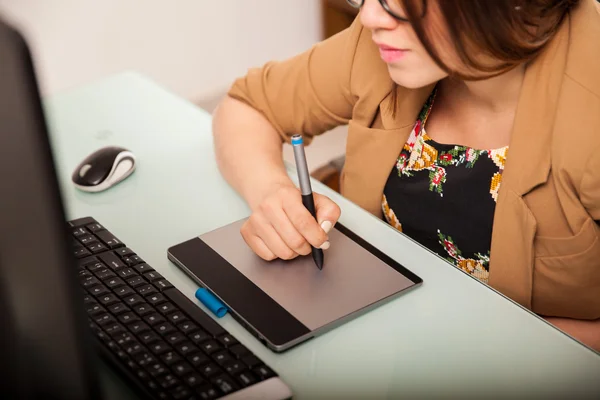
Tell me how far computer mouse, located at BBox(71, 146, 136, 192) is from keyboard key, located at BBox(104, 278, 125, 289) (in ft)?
0.90

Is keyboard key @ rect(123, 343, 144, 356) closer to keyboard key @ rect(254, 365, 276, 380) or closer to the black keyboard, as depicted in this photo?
the black keyboard

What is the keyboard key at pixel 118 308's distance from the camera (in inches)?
32.4

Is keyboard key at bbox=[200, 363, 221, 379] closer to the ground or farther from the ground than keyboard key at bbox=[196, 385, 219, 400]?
farther from the ground

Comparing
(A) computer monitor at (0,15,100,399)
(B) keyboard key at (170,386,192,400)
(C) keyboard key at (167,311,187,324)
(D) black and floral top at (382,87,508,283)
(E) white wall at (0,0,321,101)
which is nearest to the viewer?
(A) computer monitor at (0,15,100,399)

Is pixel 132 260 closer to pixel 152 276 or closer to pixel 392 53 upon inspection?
pixel 152 276

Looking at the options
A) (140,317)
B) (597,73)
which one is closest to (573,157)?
(597,73)

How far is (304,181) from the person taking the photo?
0.93 metres

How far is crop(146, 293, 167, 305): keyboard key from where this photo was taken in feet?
2.76

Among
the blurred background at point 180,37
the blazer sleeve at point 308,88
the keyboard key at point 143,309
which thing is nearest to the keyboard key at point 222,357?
the keyboard key at point 143,309

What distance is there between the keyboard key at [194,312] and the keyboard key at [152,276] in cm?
3

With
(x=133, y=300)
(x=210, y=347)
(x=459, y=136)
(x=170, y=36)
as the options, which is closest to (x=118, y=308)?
(x=133, y=300)

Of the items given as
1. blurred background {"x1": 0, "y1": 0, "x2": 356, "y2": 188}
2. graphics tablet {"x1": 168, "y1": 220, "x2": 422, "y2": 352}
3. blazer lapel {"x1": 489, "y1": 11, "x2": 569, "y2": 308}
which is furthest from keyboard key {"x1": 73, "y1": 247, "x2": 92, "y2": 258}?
blurred background {"x1": 0, "y1": 0, "x2": 356, "y2": 188}

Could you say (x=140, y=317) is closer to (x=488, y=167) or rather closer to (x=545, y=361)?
(x=545, y=361)

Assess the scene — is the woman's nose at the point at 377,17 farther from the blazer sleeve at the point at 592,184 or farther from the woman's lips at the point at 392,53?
the blazer sleeve at the point at 592,184
